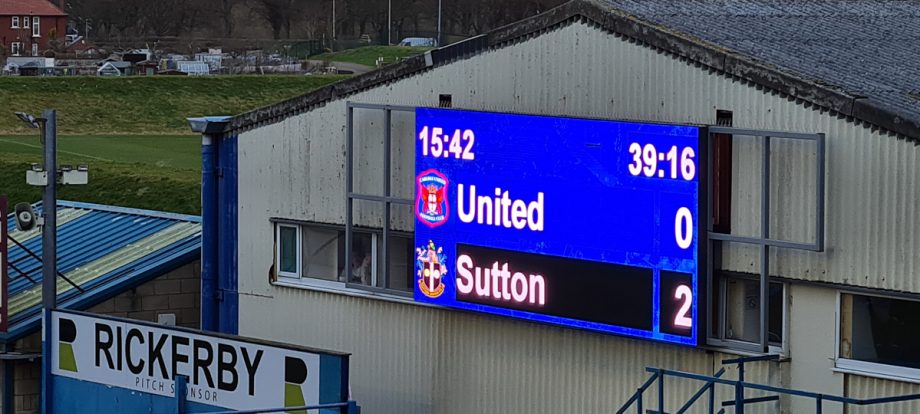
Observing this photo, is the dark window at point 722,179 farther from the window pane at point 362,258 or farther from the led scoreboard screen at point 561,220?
the window pane at point 362,258

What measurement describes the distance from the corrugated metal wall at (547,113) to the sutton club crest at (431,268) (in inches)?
14.9

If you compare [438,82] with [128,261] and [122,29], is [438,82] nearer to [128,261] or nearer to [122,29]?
[128,261]

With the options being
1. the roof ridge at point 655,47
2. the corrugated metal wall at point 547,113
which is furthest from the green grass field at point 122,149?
the roof ridge at point 655,47

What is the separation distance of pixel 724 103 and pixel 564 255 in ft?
7.62

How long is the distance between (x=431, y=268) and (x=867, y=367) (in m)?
5.22

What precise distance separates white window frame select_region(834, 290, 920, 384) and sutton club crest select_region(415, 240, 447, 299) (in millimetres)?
4677

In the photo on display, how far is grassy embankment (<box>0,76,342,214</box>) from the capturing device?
155ft

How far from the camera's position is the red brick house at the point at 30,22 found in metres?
111

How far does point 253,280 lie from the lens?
70.6 feet

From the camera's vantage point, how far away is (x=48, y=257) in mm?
21359

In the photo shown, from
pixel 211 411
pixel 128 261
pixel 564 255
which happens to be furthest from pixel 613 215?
pixel 128 261

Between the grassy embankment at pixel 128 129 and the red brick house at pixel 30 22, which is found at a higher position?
the red brick house at pixel 30 22

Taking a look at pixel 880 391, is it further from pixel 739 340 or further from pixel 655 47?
pixel 655 47

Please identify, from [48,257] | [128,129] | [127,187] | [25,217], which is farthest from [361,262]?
[128,129]
